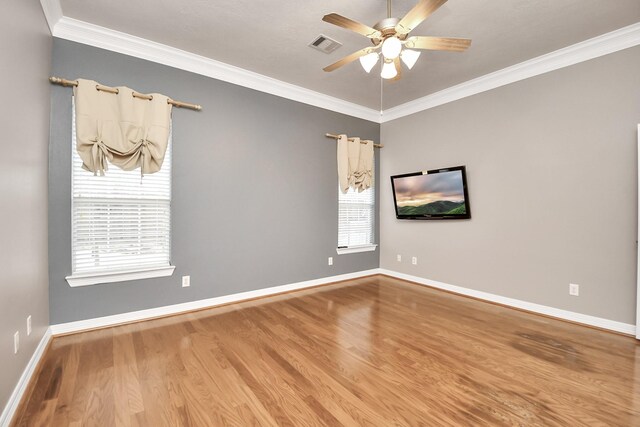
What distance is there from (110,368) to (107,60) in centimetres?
281

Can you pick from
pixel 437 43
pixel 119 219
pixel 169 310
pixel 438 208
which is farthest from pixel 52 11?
pixel 438 208

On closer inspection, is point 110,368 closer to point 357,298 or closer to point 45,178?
point 45,178

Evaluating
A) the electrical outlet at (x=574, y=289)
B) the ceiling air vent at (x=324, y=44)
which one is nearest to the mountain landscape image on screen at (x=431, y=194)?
the electrical outlet at (x=574, y=289)

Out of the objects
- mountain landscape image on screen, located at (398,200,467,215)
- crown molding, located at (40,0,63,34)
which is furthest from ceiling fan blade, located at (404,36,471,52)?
crown molding, located at (40,0,63,34)

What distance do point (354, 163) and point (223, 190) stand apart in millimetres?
2147

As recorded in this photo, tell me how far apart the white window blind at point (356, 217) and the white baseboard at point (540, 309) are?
109 cm

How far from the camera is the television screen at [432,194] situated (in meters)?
3.89

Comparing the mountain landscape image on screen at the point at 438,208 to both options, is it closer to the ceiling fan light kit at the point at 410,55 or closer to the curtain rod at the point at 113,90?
the ceiling fan light kit at the point at 410,55

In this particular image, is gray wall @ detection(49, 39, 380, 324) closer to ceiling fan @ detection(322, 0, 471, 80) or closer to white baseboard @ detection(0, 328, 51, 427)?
white baseboard @ detection(0, 328, 51, 427)

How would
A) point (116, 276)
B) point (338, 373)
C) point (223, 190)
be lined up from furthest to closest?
point (223, 190)
point (116, 276)
point (338, 373)

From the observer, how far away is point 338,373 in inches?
80.6

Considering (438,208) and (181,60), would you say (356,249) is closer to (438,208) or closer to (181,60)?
(438,208)

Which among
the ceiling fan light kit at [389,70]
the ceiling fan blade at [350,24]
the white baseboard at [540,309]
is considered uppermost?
the ceiling fan blade at [350,24]

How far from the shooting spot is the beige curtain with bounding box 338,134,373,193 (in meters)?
4.47
